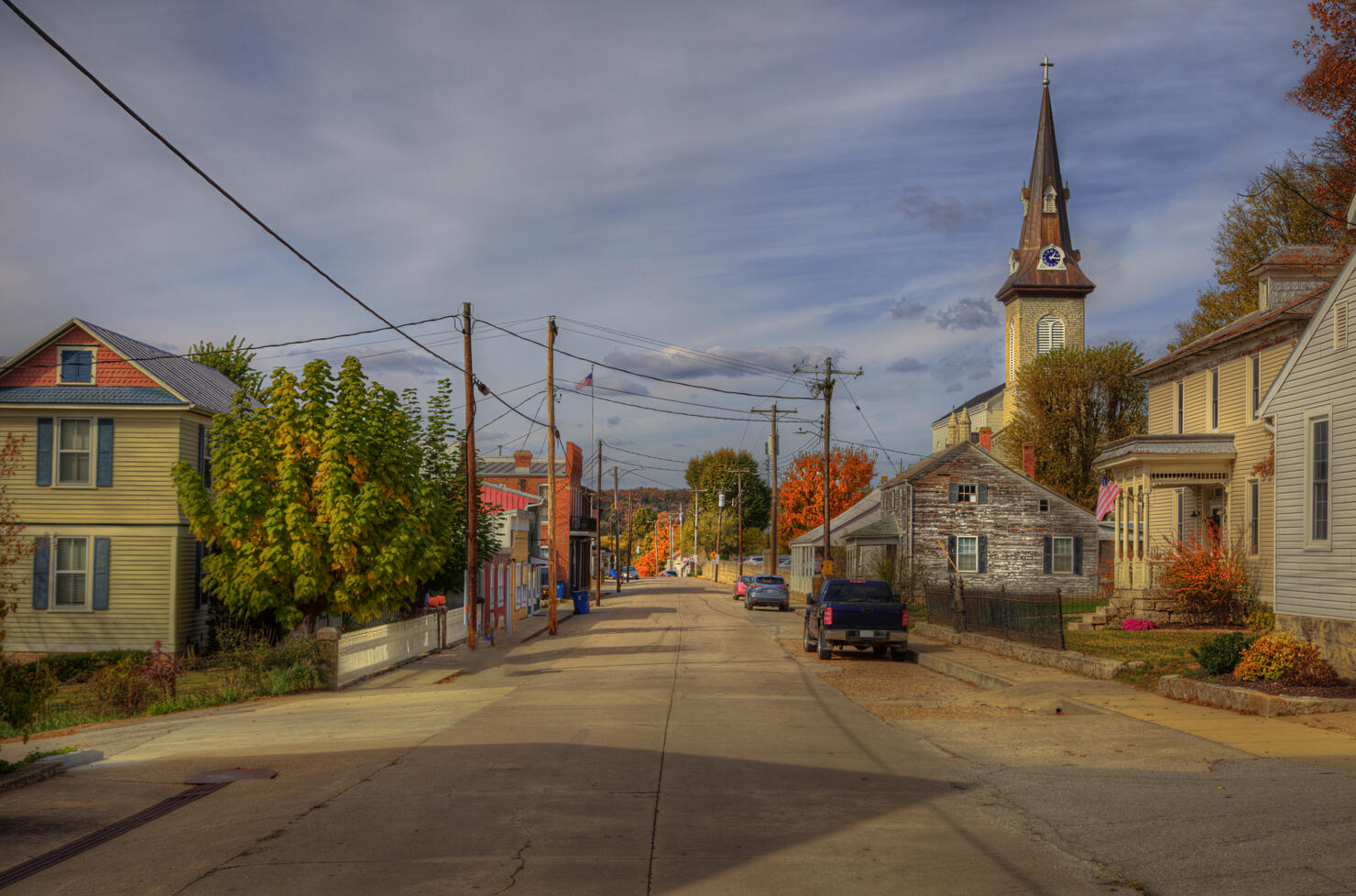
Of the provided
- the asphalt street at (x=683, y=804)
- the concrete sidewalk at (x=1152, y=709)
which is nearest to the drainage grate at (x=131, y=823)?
the asphalt street at (x=683, y=804)

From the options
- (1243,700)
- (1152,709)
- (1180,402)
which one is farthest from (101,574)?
(1180,402)

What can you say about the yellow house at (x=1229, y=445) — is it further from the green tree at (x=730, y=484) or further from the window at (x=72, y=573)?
the green tree at (x=730, y=484)

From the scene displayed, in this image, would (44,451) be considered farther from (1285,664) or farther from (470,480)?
(1285,664)

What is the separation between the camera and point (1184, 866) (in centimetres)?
729

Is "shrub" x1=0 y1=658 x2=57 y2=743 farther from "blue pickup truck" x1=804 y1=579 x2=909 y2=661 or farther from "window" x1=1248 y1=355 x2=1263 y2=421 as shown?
"window" x1=1248 y1=355 x2=1263 y2=421

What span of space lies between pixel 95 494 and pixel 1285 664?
2680 centimetres

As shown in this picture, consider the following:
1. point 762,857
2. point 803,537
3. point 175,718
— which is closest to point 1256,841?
point 762,857

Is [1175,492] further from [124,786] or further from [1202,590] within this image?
[124,786]

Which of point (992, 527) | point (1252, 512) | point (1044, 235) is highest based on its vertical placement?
point (1044, 235)

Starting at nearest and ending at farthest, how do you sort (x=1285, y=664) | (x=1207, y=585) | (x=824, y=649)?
1. (x=1285, y=664)
2. (x=824, y=649)
3. (x=1207, y=585)

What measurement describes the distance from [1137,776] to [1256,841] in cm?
278

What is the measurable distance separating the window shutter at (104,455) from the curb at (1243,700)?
24971 mm

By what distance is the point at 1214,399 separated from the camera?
1235 inches

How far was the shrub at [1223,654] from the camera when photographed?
16.0 metres
